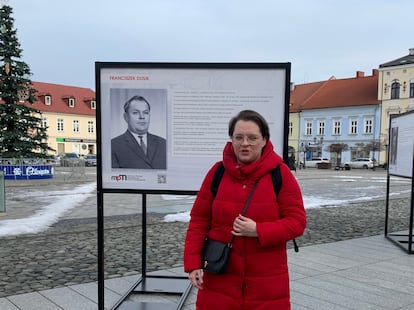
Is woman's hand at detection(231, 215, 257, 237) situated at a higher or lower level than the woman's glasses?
lower

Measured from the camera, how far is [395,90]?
173 ft

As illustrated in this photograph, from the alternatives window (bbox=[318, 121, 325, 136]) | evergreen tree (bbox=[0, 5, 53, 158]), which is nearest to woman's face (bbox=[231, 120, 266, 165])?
evergreen tree (bbox=[0, 5, 53, 158])

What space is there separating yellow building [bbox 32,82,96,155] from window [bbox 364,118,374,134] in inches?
1630

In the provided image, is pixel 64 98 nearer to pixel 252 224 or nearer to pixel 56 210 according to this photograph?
pixel 56 210

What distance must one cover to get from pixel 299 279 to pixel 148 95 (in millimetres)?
3033

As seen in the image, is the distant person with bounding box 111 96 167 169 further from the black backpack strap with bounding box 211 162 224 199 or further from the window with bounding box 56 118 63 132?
the window with bounding box 56 118 63 132

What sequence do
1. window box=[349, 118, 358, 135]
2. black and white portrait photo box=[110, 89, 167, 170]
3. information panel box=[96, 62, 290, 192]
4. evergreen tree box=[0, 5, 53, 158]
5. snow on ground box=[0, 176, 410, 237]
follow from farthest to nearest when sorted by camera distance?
window box=[349, 118, 358, 135], evergreen tree box=[0, 5, 53, 158], snow on ground box=[0, 176, 410, 237], black and white portrait photo box=[110, 89, 167, 170], information panel box=[96, 62, 290, 192]

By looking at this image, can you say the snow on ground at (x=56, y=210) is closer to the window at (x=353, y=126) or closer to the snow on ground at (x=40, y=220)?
the snow on ground at (x=40, y=220)

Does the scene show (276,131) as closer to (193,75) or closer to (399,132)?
(193,75)

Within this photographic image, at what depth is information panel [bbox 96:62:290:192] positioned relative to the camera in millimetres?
3469

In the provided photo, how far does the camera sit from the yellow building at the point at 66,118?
2469 inches

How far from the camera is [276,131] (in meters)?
3.49

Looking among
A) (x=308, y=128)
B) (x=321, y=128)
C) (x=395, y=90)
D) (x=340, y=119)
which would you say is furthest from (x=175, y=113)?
(x=308, y=128)

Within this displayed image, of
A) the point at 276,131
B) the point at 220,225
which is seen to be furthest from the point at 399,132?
the point at 220,225
